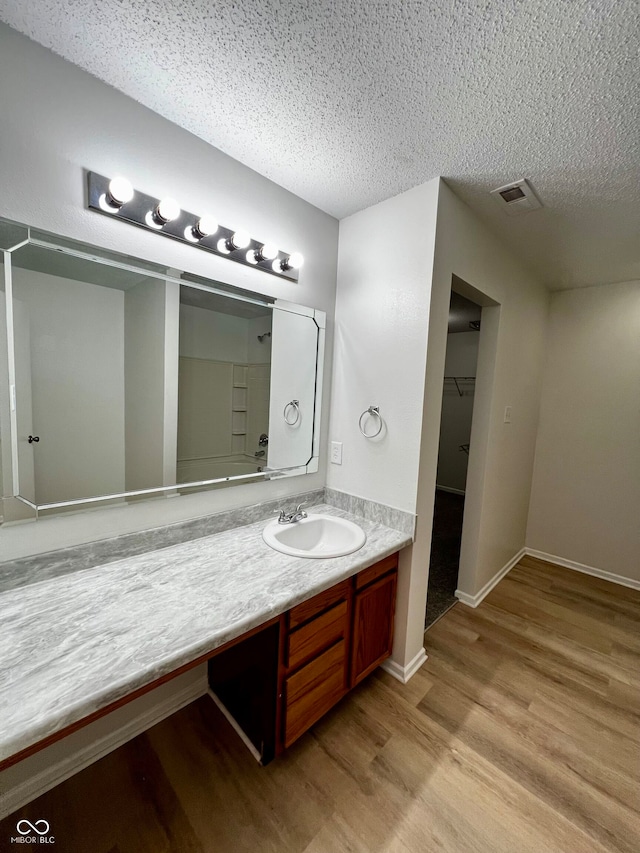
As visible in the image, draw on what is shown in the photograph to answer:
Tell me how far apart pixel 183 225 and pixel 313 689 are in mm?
1931

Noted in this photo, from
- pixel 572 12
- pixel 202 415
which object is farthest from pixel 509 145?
pixel 202 415

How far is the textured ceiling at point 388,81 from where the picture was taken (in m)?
0.90

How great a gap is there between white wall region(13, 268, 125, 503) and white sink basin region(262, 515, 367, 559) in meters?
0.72

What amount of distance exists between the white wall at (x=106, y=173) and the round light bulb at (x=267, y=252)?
0.08 meters

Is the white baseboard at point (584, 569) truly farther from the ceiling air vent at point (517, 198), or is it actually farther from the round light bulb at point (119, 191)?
the round light bulb at point (119, 191)

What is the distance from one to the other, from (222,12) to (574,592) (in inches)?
149

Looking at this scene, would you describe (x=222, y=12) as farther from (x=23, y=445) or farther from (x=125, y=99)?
(x=23, y=445)

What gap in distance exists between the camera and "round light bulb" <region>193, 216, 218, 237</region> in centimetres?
136

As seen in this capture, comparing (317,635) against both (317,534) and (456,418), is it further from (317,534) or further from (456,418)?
(456,418)

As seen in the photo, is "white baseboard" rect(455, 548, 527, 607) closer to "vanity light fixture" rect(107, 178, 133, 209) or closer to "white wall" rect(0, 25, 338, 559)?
"white wall" rect(0, 25, 338, 559)

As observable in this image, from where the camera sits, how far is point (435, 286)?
1579mm

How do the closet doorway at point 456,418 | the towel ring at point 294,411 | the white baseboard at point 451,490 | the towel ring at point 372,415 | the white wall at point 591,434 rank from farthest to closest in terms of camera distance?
1. the white baseboard at point 451,490
2. the closet doorway at point 456,418
3. the white wall at point 591,434
4. the towel ring at point 294,411
5. the towel ring at point 372,415
